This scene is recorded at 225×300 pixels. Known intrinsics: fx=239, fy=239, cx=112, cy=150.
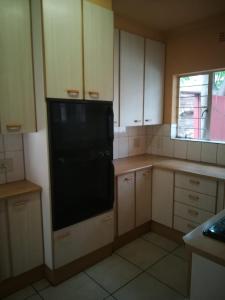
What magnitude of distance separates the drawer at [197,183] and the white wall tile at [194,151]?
0.55 m

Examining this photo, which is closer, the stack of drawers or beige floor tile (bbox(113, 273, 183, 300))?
beige floor tile (bbox(113, 273, 183, 300))

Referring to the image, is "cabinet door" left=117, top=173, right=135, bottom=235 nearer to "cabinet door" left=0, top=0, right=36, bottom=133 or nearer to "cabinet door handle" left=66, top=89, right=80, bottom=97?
"cabinet door handle" left=66, top=89, right=80, bottom=97

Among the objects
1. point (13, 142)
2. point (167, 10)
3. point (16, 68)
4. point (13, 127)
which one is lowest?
point (13, 142)

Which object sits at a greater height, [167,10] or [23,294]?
[167,10]

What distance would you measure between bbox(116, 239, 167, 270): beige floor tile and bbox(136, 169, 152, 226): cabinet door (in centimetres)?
24

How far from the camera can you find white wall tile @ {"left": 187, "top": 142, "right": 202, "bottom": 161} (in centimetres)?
300

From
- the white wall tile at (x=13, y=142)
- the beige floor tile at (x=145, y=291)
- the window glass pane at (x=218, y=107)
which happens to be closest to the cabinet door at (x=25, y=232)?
the white wall tile at (x=13, y=142)

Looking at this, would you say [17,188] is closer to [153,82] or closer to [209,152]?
[153,82]

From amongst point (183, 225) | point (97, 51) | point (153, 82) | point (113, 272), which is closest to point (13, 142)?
point (97, 51)

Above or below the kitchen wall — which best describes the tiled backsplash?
below

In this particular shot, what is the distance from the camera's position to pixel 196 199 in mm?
2525

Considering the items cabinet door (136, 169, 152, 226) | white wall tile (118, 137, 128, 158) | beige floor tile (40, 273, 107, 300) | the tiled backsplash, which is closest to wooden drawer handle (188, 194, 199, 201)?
cabinet door (136, 169, 152, 226)

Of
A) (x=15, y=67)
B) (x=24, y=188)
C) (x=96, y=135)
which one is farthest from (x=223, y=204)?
(x=15, y=67)

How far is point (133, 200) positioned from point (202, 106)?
147cm
